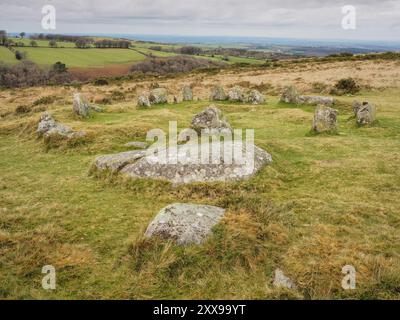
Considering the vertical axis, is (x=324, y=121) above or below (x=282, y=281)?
above

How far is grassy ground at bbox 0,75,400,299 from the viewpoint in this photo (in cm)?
713

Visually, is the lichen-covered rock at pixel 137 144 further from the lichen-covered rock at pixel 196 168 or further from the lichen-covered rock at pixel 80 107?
the lichen-covered rock at pixel 80 107

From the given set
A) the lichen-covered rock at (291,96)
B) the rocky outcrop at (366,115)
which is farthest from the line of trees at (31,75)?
the rocky outcrop at (366,115)

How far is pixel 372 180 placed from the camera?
1238 cm

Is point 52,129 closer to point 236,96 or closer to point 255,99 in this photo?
point 236,96

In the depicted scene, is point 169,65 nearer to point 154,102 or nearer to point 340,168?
point 154,102

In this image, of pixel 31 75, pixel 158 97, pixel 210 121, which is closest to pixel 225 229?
pixel 210 121

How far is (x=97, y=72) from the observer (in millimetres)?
76625

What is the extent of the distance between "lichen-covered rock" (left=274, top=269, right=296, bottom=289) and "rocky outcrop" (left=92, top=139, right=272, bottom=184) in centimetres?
515

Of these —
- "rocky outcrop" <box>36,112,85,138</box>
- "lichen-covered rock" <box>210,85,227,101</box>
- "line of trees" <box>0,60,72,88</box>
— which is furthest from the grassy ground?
"line of trees" <box>0,60,72,88</box>

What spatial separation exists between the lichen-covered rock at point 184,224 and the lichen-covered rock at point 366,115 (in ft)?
47.0

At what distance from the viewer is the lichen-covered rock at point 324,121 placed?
18844 mm

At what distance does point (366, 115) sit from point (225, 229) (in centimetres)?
1498
